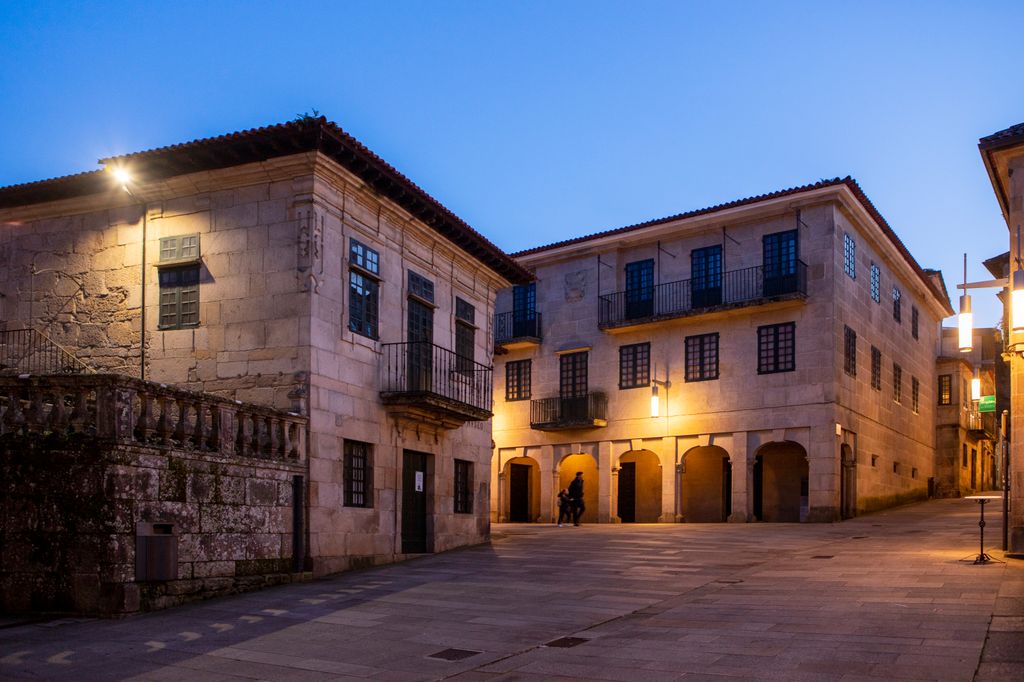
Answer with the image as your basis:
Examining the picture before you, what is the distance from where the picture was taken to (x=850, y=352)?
29703 mm

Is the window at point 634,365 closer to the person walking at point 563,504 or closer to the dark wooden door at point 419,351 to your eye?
the person walking at point 563,504

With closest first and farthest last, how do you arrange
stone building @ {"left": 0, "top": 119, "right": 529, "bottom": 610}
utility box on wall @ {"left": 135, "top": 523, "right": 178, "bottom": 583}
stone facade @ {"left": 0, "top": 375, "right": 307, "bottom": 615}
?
1. stone facade @ {"left": 0, "top": 375, "right": 307, "bottom": 615}
2. utility box on wall @ {"left": 135, "top": 523, "right": 178, "bottom": 583}
3. stone building @ {"left": 0, "top": 119, "right": 529, "bottom": 610}

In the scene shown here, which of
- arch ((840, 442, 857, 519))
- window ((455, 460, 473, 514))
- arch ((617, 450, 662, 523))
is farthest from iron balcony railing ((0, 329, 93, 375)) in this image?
arch ((840, 442, 857, 519))

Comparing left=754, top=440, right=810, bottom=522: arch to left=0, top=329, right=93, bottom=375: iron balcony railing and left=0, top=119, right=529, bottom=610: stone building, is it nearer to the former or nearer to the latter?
left=0, top=119, right=529, bottom=610: stone building

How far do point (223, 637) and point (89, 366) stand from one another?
359 inches

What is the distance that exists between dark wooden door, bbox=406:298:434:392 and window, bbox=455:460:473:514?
2.83 meters

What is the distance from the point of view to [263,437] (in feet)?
49.2

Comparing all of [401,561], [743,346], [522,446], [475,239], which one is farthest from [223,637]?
[522,446]

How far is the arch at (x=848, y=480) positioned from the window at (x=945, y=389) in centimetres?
1611

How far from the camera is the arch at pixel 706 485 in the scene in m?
32.3

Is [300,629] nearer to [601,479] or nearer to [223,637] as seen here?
[223,637]

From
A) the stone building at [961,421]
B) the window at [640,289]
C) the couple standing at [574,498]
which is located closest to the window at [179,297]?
the couple standing at [574,498]

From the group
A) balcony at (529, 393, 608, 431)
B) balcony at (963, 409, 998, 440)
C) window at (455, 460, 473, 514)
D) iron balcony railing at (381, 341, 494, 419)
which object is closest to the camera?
iron balcony railing at (381, 341, 494, 419)

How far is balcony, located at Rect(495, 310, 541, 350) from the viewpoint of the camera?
35000 mm
